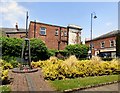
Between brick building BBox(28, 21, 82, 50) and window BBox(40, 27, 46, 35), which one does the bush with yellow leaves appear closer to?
brick building BBox(28, 21, 82, 50)

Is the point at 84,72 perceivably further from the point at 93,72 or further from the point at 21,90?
the point at 21,90

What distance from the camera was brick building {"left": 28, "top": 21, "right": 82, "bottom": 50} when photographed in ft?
114

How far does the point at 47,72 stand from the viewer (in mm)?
12375

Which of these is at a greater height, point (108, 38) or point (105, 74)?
point (108, 38)

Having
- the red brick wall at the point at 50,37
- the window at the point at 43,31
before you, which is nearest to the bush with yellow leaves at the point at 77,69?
the red brick wall at the point at 50,37

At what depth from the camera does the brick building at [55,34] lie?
34.9 metres

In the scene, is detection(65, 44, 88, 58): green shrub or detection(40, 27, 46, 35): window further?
detection(40, 27, 46, 35): window

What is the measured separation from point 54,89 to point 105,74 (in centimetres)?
700

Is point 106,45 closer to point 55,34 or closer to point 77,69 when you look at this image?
point 55,34

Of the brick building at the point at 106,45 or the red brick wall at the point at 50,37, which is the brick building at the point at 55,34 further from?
the brick building at the point at 106,45

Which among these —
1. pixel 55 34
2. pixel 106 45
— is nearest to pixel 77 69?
pixel 55 34

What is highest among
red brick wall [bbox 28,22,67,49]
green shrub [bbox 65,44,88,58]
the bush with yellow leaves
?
red brick wall [bbox 28,22,67,49]

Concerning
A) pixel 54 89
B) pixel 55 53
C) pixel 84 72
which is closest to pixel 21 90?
pixel 54 89

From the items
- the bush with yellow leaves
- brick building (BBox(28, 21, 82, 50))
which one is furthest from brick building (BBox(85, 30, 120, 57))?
the bush with yellow leaves
